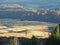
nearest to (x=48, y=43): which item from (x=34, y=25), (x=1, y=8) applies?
(x=34, y=25)

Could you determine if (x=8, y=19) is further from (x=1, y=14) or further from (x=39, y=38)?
(x=39, y=38)

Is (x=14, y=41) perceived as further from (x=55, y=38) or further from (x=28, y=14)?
(x=55, y=38)

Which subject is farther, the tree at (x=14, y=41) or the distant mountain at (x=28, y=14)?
the distant mountain at (x=28, y=14)

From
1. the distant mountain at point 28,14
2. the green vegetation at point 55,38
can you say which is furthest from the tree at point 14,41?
the green vegetation at point 55,38

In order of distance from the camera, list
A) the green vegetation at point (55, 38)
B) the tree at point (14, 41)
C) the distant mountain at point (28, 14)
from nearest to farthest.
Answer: the tree at point (14, 41) → the green vegetation at point (55, 38) → the distant mountain at point (28, 14)

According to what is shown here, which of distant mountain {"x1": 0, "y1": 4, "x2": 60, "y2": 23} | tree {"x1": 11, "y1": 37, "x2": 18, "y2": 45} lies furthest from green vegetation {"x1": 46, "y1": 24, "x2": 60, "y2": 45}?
tree {"x1": 11, "y1": 37, "x2": 18, "y2": 45}

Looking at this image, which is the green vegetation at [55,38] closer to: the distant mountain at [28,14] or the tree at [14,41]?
the distant mountain at [28,14]

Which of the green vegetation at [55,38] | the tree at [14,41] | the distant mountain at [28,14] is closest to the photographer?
the tree at [14,41]

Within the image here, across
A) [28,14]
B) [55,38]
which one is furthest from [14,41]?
[55,38]
